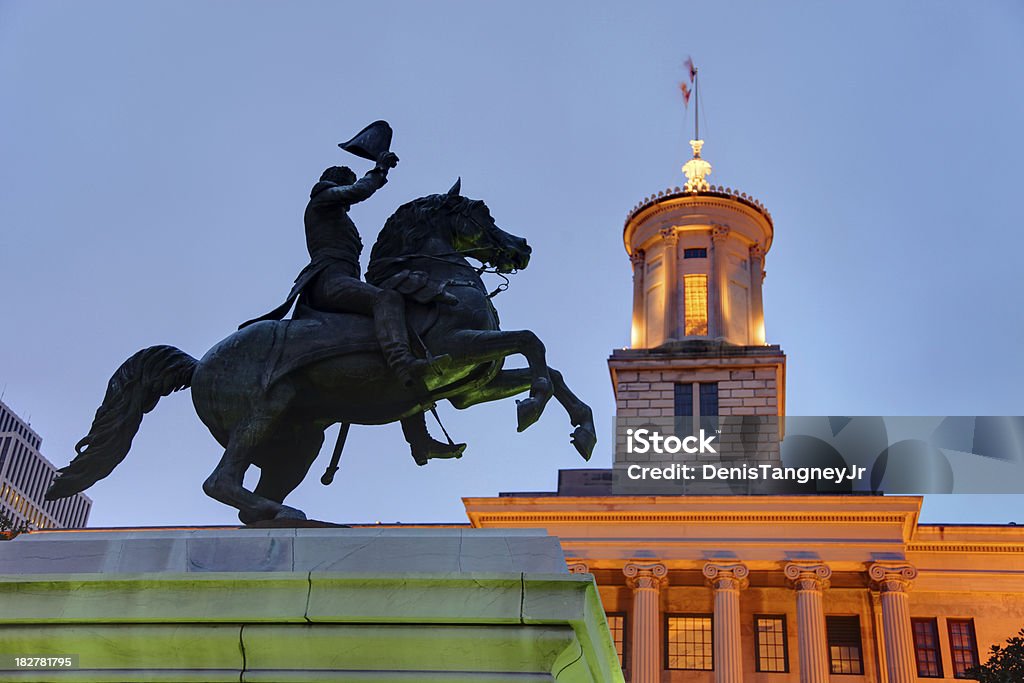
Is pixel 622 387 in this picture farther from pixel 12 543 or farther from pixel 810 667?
pixel 12 543

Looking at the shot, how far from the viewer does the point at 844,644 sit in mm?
46219

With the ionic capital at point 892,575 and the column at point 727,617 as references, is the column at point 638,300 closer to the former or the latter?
the column at point 727,617

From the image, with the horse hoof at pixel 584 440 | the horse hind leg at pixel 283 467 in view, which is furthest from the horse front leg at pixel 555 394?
A: the horse hind leg at pixel 283 467

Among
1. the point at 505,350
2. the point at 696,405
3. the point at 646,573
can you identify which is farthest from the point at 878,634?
the point at 505,350

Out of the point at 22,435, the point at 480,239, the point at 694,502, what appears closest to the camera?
the point at 480,239

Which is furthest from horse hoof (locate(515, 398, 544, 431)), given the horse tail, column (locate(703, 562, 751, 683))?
column (locate(703, 562, 751, 683))

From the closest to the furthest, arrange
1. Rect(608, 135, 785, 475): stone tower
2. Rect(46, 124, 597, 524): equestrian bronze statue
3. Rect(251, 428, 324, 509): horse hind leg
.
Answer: Rect(46, 124, 597, 524): equestrian bronze statue < Rect(251, 428, 324, 509): horse hind leg < Rect(608, 135, 785, 475): stone tower

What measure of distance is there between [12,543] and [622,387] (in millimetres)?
47876

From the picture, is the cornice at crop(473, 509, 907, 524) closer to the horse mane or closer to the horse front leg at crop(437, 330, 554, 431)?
the horse mane

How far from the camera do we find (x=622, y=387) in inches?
2176

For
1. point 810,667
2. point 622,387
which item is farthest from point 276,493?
point 622,387

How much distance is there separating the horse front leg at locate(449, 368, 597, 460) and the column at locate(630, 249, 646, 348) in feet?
159

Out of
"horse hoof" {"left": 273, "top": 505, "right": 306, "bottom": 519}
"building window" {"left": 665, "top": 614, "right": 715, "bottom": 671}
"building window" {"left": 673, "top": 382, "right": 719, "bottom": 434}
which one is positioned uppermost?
"building window" {"left": 673, "top": 382, "right": 719, "bottom": 434}

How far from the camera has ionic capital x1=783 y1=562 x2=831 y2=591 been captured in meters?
44.6
